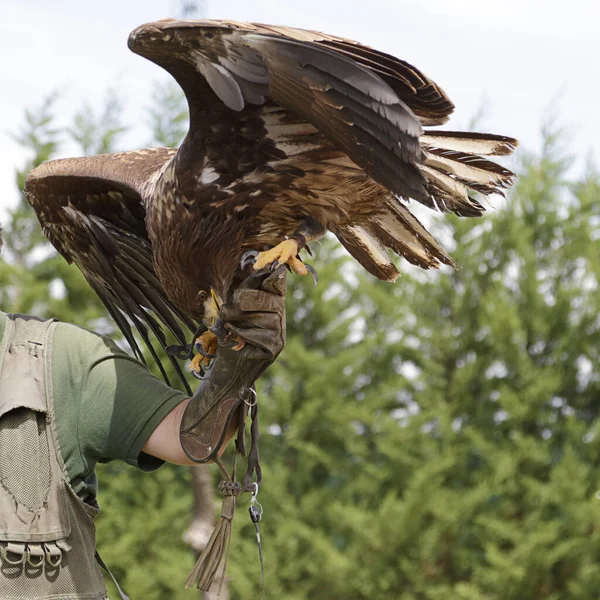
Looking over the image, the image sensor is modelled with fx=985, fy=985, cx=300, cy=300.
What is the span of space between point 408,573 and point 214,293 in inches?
231

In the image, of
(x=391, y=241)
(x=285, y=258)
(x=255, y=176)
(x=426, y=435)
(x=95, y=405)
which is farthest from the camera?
(x=426, y=435)

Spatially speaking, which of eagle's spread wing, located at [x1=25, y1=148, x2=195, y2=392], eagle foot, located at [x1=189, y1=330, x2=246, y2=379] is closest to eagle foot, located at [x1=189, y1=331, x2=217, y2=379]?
eagle foot, located at [x1=189, y1=330, x2=246, y2=379]

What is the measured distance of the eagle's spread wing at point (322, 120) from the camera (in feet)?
7.23

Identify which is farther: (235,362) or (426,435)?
(426,435)

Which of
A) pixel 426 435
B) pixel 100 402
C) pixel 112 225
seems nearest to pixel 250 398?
pixel 100 402

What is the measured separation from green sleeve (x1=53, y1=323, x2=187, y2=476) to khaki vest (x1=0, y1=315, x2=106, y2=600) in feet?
0.15

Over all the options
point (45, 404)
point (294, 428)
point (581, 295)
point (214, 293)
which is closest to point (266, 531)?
point (294, 428)

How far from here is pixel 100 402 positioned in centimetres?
229

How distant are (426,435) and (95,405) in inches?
248

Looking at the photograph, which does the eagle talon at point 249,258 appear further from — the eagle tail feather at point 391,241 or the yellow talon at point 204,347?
the eagle tail feather at point 391,241

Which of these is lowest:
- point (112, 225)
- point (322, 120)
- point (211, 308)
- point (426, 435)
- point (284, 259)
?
point (426, 435)

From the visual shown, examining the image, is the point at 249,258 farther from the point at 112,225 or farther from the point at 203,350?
the point at 112,225

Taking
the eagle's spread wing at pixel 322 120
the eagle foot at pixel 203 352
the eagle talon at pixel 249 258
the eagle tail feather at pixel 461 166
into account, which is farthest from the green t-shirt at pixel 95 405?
the eagle tail feather at pixel 461 166

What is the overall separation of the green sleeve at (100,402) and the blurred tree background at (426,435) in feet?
19.6
